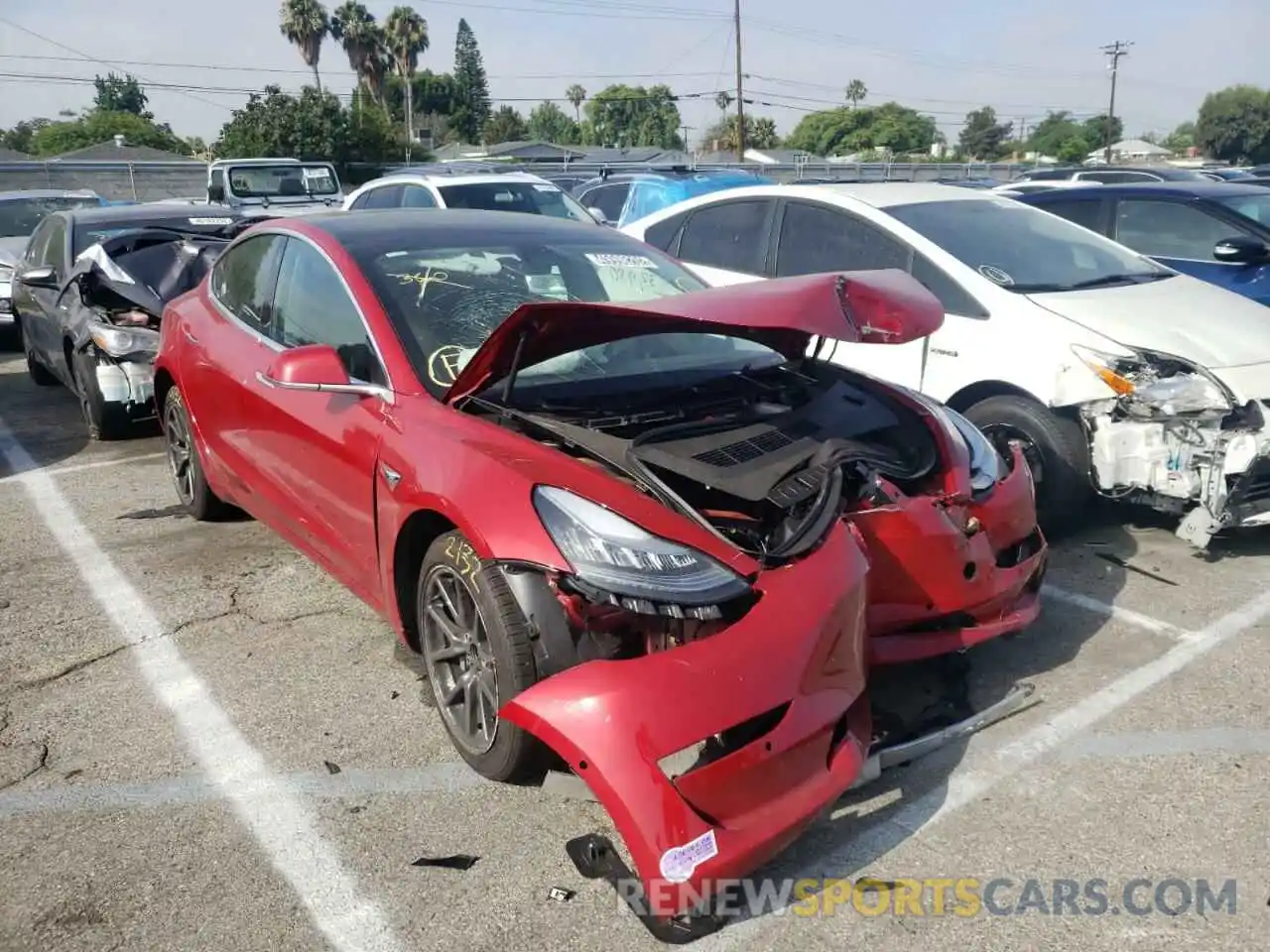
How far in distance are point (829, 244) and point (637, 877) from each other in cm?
425

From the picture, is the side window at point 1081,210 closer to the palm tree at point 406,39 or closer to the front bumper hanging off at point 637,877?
the front bumper hanging off at point 637,877

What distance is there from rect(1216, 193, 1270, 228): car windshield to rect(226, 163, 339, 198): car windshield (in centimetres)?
1333

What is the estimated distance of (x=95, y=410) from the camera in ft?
23.2

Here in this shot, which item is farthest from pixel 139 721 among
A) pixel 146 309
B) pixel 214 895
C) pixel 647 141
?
pixel 647 141

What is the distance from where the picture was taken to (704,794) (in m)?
2.37

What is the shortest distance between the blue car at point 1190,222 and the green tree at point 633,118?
9767 centimetres

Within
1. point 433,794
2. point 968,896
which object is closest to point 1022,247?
point 968,896

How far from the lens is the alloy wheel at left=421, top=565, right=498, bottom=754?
3006 millimetres

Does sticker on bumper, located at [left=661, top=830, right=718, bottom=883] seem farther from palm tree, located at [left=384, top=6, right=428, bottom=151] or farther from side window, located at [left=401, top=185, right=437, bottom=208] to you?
palm tree, located at [left=384, top=6, right=428, bottom=151]

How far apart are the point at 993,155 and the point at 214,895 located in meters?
116

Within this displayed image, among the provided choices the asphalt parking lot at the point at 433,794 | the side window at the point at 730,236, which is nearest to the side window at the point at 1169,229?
the side window at the point at 730,236

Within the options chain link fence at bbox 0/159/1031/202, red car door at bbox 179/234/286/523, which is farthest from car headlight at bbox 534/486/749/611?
chain link fence at bbox 0/159/1031/202

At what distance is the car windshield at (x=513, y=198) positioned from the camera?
10.9 metres

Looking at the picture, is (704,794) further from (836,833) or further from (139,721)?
(139,721)
